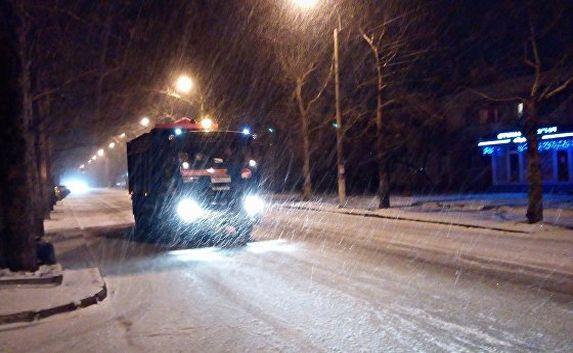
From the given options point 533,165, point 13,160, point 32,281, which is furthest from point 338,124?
point 32,281

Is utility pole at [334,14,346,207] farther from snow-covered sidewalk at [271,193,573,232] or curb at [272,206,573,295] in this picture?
curb at [272,206,573,295]

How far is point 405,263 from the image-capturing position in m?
11.4

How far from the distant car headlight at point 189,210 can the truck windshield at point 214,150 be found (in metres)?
0.95

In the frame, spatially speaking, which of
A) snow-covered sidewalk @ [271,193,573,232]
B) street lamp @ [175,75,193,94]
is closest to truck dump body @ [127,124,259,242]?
snow-covered sidewalk @ [271,193,573,232]

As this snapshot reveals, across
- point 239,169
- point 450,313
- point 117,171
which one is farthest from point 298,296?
point 117,171

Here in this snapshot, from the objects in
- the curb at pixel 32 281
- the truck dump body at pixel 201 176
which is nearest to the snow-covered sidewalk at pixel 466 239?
the truck dump body at pixel 201 176

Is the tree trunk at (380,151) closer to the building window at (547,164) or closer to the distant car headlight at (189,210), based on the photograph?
the distant car headlight at (189,210)

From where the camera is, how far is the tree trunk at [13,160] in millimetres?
10289

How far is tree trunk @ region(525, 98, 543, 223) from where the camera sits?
1744 centimetres

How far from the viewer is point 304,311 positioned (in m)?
7.62

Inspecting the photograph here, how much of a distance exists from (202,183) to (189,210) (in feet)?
2.59

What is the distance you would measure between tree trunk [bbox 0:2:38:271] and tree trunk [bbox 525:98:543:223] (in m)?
13.8

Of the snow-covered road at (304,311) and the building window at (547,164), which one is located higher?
the building window at (547,164)

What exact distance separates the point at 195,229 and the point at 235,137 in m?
2.77
